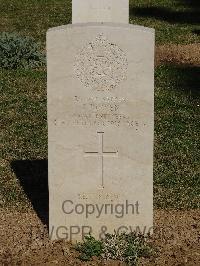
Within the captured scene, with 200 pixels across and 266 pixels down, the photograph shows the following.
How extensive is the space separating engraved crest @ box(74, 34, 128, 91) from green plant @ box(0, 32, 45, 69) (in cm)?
734

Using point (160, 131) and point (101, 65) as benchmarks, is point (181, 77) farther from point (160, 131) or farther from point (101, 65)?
point (101, 65)

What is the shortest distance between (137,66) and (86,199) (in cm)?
129

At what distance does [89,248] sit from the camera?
573cm

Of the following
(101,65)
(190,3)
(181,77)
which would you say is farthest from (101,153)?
(190,3)

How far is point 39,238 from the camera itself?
6047 mm

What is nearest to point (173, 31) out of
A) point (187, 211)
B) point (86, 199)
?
point (187, 211)

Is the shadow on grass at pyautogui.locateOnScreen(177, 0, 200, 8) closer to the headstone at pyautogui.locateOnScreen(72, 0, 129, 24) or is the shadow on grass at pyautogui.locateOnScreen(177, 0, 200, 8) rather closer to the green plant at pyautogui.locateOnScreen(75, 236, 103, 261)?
the headstone at pyautogui.locateOnScreen(72, 0, 129, 24)

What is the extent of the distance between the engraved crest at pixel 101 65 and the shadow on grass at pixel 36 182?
1.74m

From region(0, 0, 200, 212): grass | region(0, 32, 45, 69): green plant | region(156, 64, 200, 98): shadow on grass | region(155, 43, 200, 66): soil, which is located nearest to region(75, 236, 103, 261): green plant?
region(0, 0, 200, 212): grass

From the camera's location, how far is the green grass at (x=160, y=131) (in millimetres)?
7326

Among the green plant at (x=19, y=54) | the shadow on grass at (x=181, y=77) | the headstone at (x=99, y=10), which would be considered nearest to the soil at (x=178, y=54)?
the shadow on grass at (x=181, y=77)

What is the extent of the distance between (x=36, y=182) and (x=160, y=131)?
2465 mm

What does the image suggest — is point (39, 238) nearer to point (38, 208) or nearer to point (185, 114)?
point (38, 208)

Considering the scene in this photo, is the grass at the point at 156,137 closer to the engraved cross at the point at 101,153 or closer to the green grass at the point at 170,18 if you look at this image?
the green grass at the point at 170,18
